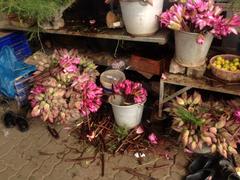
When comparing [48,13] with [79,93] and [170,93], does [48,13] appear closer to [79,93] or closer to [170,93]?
[79,93]

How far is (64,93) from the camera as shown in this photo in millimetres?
3082

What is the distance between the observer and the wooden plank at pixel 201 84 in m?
2.75

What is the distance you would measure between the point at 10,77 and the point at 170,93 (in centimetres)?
181

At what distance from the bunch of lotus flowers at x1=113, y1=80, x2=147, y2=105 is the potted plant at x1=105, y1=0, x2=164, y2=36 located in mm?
479

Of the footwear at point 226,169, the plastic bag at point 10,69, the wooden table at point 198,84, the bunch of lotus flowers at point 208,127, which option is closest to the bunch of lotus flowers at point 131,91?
the wooden table at point 198,84

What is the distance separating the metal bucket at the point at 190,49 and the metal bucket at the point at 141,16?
0.87ft

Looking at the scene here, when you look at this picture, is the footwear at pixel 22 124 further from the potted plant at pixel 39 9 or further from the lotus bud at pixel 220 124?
the lotus bud at pixel 220 124

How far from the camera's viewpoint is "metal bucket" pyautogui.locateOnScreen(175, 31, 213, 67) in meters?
2.66

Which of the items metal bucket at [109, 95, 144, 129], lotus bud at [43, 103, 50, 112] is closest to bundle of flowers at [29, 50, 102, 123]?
lotus bud at [43, 103, 50, 112]

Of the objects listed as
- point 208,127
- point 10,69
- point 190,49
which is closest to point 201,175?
point 208,127

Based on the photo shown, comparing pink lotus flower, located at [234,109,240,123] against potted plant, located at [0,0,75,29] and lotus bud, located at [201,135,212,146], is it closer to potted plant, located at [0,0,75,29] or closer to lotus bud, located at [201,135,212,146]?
lotus bud, located at [201,135,212,146]

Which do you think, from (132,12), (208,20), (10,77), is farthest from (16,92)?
(208,20)

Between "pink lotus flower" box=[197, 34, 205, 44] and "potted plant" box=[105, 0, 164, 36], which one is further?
"potted plant" box=[105, 0, 164, 36]

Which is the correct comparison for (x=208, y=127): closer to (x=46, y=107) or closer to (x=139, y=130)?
(x=139, y=130)
